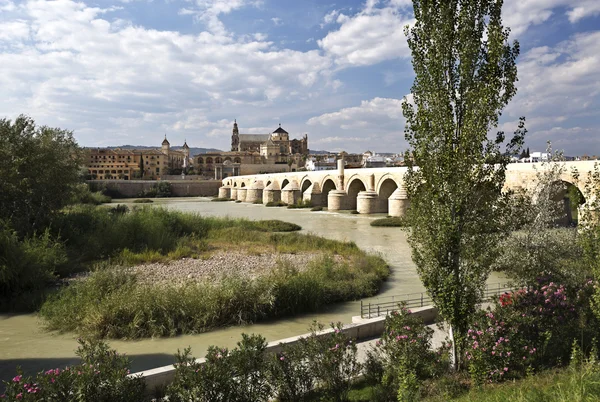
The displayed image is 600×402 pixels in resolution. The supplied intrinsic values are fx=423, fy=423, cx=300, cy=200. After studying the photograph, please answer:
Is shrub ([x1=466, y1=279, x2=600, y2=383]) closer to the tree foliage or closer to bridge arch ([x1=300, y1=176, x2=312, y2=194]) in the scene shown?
the tree foliage

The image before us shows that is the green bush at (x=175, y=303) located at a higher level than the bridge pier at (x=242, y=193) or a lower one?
lower

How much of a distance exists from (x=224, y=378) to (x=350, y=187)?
3106 centimetres

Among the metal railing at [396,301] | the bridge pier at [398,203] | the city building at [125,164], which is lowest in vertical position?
the metal railing at [396,301]

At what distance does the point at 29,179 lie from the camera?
12812mm

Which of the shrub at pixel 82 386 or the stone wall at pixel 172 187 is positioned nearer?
the shrub at pixel 82 386

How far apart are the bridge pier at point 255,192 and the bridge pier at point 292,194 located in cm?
662

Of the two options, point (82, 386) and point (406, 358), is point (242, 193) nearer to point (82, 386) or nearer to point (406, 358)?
point (406, 358)

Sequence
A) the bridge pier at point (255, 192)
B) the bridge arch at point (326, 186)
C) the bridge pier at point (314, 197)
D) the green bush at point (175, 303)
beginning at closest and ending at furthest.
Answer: the green bush at point (175, 303) → the bridge pier at point (314, 197) → the bridge arch at point (326, 186) → the bridge pier at point (255, 192)

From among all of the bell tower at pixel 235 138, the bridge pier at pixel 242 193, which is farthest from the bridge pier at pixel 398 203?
the bell tower at pixel 235 138

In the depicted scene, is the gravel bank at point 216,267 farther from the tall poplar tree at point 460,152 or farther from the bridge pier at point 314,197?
the bridge pier at point 314,197

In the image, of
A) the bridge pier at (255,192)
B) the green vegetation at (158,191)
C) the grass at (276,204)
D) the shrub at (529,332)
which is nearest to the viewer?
the shrub at (529,332)

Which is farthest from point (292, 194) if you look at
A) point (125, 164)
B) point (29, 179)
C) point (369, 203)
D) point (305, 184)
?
point (125, 164)

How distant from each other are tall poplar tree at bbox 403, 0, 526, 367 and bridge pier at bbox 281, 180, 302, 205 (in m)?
35.7

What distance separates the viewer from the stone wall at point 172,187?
52.5 meters
